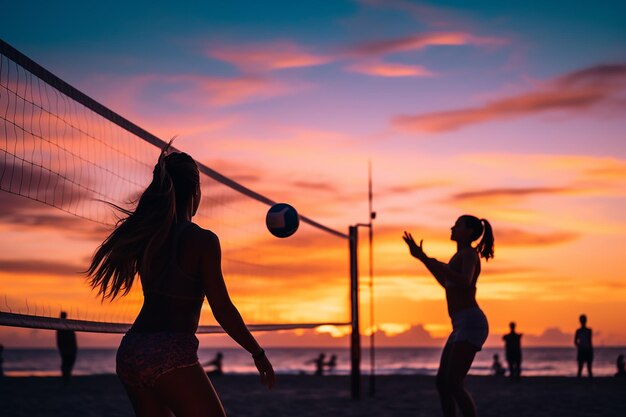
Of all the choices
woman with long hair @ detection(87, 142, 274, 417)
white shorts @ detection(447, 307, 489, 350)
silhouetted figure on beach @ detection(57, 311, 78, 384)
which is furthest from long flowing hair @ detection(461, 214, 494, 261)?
silhouetted figure on beach @ detection(57, 311, 78, 384)

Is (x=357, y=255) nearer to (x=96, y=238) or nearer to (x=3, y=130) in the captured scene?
(x=96, y=238)

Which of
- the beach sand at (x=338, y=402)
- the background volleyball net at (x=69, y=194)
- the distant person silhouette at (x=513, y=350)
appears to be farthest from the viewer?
the distant person silhouette at (x=513, y=350)

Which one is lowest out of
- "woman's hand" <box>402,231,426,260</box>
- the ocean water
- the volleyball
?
the ocean water

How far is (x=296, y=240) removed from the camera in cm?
1352

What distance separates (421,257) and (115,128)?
251 cm

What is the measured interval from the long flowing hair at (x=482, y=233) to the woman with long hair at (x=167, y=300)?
3.69 meters

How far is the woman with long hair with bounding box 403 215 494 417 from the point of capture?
6.20m

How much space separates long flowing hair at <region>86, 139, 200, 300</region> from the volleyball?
5.12 metres

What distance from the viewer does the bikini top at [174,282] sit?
10.6 feet

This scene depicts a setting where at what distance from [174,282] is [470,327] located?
3539mm

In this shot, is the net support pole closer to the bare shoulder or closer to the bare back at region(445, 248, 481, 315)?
the bare back at region(445, 248, 481, 315)

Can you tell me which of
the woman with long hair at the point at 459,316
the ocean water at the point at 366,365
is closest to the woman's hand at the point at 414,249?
the woman with long hair at the point at 459,316

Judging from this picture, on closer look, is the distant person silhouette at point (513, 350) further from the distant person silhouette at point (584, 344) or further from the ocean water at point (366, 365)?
the ocean water at point (366, 365)

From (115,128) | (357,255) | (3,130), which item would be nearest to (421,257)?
(115,128)
